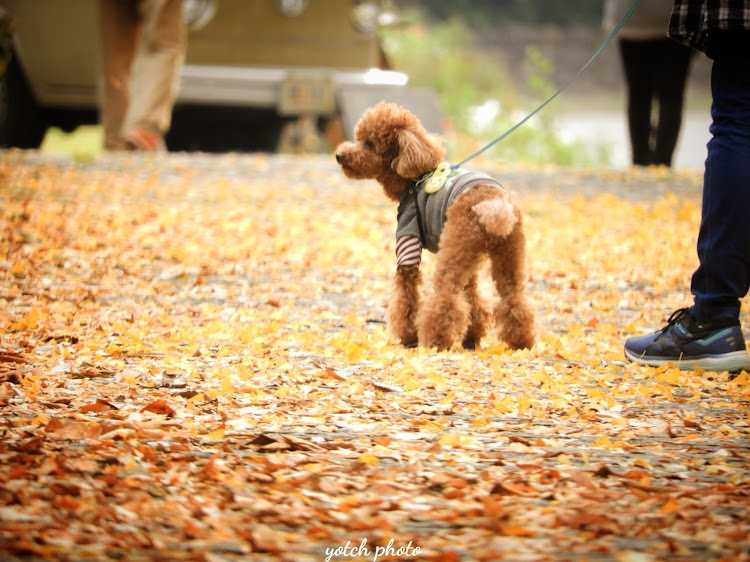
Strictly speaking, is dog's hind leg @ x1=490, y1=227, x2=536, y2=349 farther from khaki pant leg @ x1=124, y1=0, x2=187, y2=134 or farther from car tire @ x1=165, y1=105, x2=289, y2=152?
car tire @ x1=165, y1=105, x2=289, y2=152

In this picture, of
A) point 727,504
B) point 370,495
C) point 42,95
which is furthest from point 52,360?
point 42,95

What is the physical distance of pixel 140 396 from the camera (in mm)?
3354

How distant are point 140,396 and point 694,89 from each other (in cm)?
2109

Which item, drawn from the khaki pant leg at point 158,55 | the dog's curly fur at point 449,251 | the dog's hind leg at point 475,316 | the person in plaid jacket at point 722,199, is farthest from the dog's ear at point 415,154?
the khaki pant leg at point 158,55

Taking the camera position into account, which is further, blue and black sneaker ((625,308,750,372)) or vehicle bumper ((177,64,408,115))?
vehicle bumper ((177,64,408,115))

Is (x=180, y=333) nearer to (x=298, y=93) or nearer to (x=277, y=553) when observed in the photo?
(x=277, y=553)

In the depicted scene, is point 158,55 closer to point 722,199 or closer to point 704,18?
point 704,18

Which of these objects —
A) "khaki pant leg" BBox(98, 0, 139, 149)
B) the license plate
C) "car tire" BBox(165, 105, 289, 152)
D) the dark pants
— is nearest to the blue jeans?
the dark pants

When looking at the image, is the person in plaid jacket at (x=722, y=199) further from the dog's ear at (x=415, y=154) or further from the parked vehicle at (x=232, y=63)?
the parked vehicle at (x=232, y=63)

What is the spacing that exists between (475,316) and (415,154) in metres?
0.76

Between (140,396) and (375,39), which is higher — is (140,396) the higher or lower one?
the lower one

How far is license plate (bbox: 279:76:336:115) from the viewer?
31.8 feet

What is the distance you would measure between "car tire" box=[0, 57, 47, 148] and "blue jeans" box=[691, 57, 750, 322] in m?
7.29

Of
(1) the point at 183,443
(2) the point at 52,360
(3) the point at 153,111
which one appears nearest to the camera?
(1) the point at 183,443
